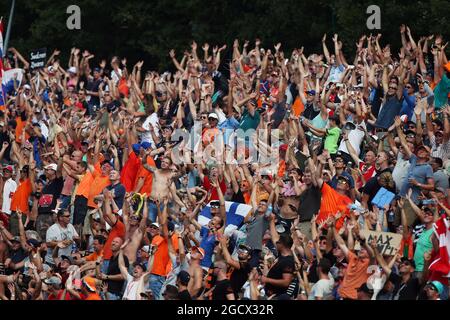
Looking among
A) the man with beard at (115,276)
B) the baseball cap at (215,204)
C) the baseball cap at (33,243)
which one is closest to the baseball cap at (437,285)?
the man with beard at (115,276)

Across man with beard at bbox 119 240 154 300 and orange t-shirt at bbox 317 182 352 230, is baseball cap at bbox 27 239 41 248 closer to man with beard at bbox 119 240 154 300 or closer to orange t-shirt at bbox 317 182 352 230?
man with beard at bbox 119 240 154 300

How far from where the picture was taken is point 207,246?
2100cm

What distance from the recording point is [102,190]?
79.5 feet

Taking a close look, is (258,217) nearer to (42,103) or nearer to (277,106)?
(277,106)

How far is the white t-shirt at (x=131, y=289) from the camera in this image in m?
19.8

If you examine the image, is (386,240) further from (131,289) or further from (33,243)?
(33,243)

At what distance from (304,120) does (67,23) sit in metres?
17.6

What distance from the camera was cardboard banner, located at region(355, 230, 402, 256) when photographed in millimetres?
18750

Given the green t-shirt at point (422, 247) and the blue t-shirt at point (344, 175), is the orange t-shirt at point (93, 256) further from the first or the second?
the green t-shirt at point (422, 247)

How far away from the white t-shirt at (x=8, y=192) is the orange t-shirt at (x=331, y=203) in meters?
6.36

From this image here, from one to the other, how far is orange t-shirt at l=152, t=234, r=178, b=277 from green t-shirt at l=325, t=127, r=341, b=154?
399cm
